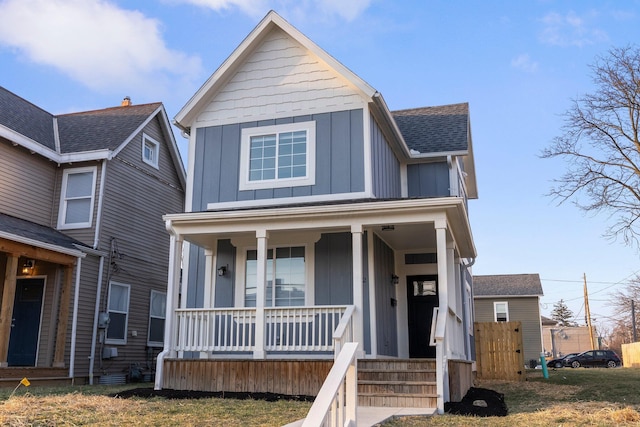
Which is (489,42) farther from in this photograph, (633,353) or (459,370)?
(633,353)

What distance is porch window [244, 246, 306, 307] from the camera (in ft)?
35.4

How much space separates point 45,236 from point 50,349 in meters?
2.51

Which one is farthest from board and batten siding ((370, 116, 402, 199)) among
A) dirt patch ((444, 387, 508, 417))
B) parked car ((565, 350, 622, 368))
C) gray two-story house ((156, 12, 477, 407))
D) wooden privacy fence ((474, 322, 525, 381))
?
parked car ((565, 350, 622, 368))

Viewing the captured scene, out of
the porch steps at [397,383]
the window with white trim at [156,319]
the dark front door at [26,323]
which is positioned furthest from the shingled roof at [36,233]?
the porch steps at [397,383]

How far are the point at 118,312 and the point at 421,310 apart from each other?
7.63 m

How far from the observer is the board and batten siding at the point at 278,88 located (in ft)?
36.9

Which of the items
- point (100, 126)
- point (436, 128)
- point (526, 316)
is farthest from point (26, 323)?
point (526, 316)

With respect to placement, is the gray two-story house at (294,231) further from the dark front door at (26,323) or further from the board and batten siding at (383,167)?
the dark front door at (26,323)

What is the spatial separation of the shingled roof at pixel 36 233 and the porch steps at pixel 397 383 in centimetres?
743

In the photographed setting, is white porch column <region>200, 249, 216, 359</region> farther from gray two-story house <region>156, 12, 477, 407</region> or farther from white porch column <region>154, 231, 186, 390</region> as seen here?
white porch column <region>154, 231, 186, 390</region>

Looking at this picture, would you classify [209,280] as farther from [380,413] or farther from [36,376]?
[380,413]

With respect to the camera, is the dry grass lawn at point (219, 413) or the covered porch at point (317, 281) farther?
the covered porch at point (317, 281)

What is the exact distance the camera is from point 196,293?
37.4 feet

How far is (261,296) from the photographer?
31.4 feet
